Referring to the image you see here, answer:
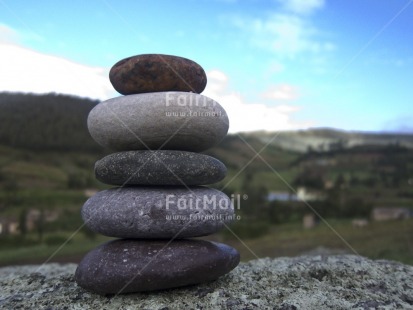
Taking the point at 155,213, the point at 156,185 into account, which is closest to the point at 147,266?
the point at 155,213

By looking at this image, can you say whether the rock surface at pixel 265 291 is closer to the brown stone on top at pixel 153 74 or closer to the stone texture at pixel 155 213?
the stone texture at pixel 155 213

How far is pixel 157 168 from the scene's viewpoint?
26.7 ft

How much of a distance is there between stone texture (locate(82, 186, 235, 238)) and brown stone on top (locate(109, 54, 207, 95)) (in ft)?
7.23

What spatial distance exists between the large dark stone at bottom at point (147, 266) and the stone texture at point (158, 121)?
2.11 meters

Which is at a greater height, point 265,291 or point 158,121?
point 158,121

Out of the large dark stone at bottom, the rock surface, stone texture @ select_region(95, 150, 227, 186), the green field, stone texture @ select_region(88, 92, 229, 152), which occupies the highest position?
stone texture @ select_region(88, 92, 229, 152)

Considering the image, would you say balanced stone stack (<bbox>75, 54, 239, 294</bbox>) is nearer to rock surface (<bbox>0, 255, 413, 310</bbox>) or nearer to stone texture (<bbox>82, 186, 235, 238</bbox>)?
stone texture (<bbox>82, 186, 235, 238</bbox>)

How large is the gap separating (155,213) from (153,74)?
2.95 m

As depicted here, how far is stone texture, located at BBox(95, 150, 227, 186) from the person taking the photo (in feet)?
26.8

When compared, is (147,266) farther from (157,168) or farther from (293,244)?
(293,244)

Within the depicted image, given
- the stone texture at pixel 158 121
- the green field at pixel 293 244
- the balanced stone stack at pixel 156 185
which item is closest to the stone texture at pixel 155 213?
the balanced stone stack at pixel 156 185

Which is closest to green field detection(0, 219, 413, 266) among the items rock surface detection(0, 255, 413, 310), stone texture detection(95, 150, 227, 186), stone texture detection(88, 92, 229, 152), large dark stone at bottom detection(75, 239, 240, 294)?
rock surface detection(0, 255, 413, 310)

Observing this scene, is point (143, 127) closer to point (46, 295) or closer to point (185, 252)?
point (185, 252)

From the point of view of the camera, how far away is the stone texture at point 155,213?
7938 millimetres
